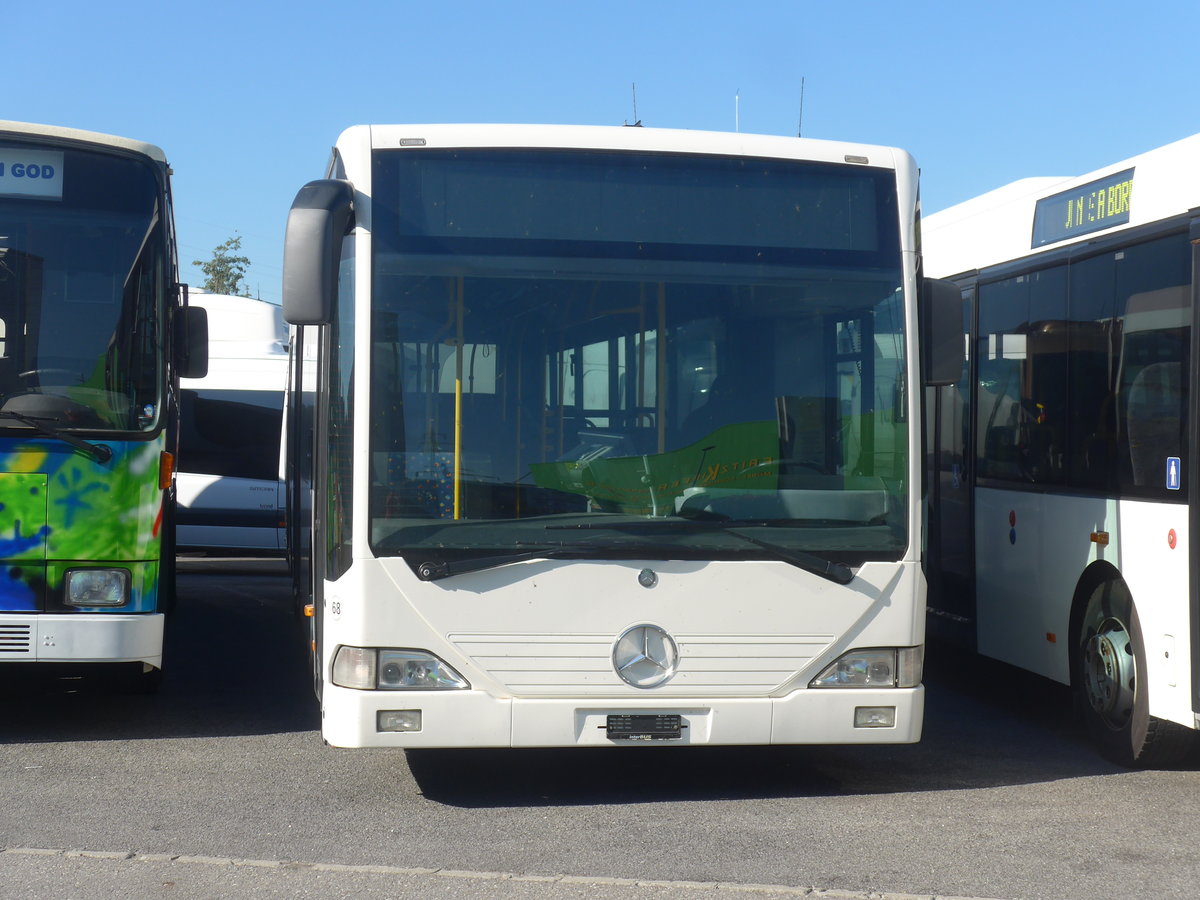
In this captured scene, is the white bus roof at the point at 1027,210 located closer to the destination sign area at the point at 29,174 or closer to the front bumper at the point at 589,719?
the front bumper at the point at 589,719

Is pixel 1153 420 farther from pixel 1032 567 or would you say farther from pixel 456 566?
pixel 456 566

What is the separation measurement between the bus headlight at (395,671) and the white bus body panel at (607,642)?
34 millimetres

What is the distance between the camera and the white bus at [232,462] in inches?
708

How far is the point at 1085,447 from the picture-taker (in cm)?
779

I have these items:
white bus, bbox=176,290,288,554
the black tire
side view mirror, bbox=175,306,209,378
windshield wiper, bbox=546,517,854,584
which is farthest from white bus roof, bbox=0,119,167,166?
white bus, bbox=176,290,288,554

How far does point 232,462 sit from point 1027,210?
1164 cm

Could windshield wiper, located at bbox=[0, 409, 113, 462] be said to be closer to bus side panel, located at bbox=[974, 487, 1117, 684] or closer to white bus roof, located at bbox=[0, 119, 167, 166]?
white bus roof, located at bbox=[0, 119, 167, 166]

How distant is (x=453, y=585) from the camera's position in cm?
625

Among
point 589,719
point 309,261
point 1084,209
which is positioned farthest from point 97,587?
point 1084,209

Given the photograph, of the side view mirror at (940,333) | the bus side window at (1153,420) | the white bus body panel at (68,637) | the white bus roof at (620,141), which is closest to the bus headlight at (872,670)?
the side view mirror at (940,333)

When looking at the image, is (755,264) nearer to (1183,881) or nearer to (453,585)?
(453,585)

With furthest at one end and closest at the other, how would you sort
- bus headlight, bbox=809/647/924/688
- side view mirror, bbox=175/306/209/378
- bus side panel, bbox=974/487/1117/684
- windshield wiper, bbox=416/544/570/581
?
side view mirror, bbox=175/306/209/378, bus side panel, bbox=974/487/1117/684, bus headlight, bbox=809/647/924/688, windshield wiper, bbox=416/544/570/581

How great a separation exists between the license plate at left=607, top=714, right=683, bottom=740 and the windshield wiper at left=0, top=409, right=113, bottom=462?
9.83ft

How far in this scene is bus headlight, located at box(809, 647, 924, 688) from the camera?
6.48 metres
